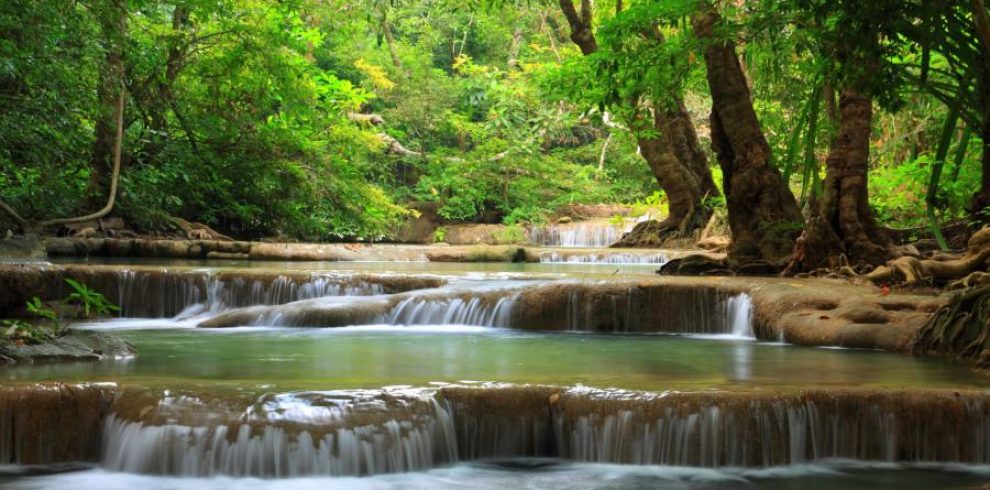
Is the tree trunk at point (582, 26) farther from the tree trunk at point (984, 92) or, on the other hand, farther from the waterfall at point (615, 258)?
the tree trunk at point (984, 92)

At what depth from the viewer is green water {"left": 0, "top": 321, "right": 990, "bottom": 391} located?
17.9 feet

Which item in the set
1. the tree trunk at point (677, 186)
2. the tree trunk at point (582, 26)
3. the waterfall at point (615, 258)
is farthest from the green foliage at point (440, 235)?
the tree trunk at point (582, 26)

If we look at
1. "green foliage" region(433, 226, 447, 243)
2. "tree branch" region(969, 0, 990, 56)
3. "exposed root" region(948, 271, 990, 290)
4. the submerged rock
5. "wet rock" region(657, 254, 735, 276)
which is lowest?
the submerged rock

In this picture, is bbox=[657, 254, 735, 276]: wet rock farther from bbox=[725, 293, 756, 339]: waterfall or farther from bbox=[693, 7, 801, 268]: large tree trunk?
bbox=[725, 293, 756, 339]: waterfall

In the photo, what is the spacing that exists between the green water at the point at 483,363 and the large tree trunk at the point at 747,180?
10.5 ft

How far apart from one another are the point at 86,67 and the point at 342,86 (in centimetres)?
814

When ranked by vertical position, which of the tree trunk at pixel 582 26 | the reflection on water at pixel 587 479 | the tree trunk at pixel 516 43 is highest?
the tree trunk at pixel 516 43

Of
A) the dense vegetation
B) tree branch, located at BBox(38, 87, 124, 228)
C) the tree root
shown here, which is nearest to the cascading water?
the dense vegetation

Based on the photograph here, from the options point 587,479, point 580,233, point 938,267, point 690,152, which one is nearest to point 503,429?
point 587,479

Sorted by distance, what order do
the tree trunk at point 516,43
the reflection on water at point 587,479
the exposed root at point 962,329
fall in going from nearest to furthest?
the reflection on water at point 587,479
the exposed root at point 962,329
the tree trunk at point 516,43

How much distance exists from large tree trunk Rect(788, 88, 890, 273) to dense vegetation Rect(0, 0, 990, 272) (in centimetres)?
2

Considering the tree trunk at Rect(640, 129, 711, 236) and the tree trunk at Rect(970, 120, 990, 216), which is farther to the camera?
the tree trunk at Rect(640, 129, 711, 236)

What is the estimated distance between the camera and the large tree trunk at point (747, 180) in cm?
1132

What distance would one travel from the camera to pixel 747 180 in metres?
11.4
